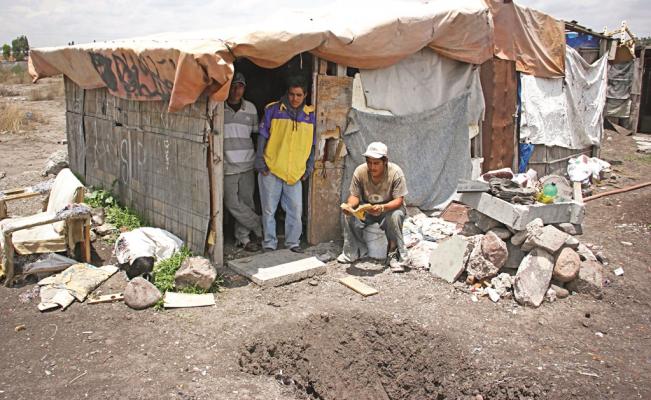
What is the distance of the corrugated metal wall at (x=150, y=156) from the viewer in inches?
221

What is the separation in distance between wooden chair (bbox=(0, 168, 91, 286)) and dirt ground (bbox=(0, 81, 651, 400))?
0.38 meters

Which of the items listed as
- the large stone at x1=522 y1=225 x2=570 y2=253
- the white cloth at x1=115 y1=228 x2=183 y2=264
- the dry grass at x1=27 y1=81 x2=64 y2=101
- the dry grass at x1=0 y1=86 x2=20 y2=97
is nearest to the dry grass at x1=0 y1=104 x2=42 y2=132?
the dry grass at x1=27 y1=81 x2=64 y2=101

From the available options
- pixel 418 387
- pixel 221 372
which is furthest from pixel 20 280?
pixel 418 387

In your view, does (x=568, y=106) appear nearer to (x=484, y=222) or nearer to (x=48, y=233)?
(x=484, y=222)

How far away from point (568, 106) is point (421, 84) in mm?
4636

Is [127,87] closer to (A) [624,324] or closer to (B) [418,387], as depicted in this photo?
(B) [418,387]

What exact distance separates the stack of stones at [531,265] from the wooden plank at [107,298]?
3562 millimetres

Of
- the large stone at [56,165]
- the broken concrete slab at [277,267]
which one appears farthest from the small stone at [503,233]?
the large stone at [56,165]

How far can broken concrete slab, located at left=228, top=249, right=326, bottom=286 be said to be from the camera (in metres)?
5.41

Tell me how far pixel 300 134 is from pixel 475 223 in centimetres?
233

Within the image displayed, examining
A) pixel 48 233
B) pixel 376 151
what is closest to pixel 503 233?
pixel 376 151

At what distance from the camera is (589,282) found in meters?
5.35

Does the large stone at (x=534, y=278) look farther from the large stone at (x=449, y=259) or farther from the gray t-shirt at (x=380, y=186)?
the gray t-shirt at (x=380, y=186)

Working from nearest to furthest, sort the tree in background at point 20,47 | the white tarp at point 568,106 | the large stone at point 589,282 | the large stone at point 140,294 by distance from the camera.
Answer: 1. the large stone at point 140,294
2. the large stone at point 589,282
3. the white tarp at point 568,106
4. the tree in background at point 20,47
